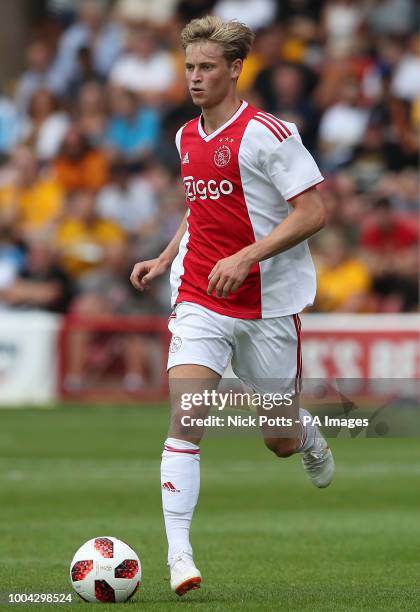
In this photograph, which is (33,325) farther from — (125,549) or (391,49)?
(125,549)

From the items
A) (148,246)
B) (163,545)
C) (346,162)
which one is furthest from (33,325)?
(163,545)

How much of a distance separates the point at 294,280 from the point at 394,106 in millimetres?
13218

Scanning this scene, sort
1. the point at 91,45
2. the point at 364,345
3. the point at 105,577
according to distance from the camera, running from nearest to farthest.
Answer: the point at 105,577, the point at 364,345, the point at 91,45

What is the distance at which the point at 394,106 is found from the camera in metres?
20.1

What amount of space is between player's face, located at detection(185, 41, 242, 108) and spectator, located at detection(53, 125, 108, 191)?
46.2 feet

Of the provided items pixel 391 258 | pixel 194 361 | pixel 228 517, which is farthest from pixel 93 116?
pixel 194 361

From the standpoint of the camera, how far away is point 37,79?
23609 mm

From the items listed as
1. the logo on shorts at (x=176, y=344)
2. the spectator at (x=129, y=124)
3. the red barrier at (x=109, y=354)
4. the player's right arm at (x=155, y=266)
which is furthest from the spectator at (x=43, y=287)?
the logo on shorts at (x=176, y=344)

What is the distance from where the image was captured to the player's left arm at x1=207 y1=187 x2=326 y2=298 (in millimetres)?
6641

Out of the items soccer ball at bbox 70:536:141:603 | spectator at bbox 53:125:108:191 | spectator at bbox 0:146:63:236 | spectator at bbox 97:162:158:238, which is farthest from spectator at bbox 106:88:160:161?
soccer ball at bbox 70:536:141:603

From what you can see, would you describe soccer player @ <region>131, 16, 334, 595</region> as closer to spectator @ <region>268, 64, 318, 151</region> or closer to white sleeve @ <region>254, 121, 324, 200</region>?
white sleeve @ <region>254, 121, 324, 200</region>

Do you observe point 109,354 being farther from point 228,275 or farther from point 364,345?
point 228,275

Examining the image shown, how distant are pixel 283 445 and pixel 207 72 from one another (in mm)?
1916

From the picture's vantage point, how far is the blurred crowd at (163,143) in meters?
18.9
